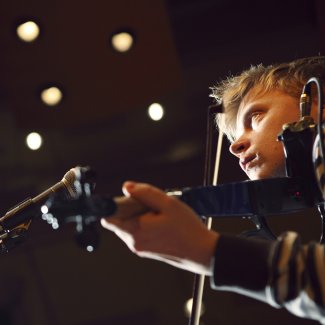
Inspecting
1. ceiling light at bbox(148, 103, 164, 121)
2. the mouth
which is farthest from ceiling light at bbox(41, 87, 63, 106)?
the mouth

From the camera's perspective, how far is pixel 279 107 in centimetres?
132

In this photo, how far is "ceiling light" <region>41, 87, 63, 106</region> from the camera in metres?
2.70

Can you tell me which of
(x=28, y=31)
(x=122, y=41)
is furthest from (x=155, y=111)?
(x=28, y=31)

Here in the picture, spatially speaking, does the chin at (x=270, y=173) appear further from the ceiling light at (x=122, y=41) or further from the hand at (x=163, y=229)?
the ceiling light at (x=122, y=41)

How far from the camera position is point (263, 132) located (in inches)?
50.0

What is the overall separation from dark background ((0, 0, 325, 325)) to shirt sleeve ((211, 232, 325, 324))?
1.82 meters

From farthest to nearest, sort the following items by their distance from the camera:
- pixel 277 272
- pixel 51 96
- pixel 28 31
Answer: pixel 51 96
pixel 28 31
pixel 277 272

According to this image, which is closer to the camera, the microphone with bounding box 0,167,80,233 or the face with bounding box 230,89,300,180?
the microphone with bounding box 0,167,80,233

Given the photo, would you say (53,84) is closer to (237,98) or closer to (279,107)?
(237,98)

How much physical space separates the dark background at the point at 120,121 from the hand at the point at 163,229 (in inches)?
69.9

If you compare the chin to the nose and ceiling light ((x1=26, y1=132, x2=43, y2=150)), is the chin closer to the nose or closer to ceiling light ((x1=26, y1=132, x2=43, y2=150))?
the nose

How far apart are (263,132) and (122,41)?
139 cm

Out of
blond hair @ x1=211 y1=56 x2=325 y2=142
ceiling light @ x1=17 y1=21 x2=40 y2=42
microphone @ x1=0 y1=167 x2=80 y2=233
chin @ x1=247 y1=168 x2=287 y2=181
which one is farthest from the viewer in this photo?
ceiling light @ x1=17 y1=21 x2=40 y2=42

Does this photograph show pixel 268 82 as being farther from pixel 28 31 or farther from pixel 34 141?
pixel 34 141
